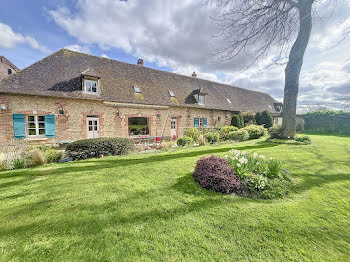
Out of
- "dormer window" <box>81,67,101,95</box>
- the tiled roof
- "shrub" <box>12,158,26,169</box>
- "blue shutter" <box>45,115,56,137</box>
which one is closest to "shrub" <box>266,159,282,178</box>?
"shrub" <box>12,158,26,169</box>

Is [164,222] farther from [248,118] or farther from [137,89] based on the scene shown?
[248,118]

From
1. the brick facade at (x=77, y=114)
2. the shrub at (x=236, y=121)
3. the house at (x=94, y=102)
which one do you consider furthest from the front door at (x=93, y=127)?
the shrub at (x=236, y=121)

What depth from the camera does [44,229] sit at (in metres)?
2.08

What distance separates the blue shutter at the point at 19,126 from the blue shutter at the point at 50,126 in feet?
3.10

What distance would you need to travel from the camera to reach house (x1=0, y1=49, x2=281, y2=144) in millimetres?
7910

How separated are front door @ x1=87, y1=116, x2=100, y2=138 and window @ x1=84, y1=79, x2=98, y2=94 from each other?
1697 mm

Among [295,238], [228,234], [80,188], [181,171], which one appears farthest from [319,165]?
[80,188]

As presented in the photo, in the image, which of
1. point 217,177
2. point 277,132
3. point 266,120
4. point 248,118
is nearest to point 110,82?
point 217,177

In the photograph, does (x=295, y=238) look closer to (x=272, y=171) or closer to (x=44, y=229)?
(x=272, y=171)

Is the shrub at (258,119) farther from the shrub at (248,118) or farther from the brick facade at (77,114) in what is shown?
the brick facade at (77,114)

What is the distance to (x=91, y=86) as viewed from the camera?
9.60 metres

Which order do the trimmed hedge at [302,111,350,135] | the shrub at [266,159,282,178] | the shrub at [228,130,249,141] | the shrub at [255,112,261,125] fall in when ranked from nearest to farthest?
the shrub at [266,159,282,178] → the shrub at [228,130,249,141] → the trimmed hedge at [302,111,350,135] → the shrub at [255,112,261,125]

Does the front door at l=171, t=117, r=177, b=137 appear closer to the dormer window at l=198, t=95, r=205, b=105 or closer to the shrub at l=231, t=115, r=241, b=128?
the dormer window at l=198, t=95, r=205, b=105

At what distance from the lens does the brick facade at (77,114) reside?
25.1 feet
